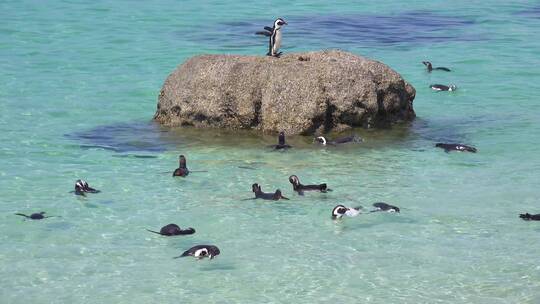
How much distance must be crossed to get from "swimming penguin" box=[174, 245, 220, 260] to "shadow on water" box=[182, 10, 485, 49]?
18201mm

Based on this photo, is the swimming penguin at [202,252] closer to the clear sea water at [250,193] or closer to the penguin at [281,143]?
the clear sea water at [250,193]

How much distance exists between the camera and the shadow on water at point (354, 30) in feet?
115

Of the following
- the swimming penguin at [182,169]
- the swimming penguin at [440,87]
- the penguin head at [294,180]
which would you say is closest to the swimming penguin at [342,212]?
the penguin head at [294,180]

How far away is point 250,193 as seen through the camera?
63.3ft

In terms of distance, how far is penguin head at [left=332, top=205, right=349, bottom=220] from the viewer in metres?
17.6

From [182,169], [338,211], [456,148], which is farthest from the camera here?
[456,148]

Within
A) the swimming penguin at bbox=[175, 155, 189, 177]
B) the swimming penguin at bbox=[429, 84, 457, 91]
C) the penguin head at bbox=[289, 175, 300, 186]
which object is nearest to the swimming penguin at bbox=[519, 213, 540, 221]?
the penguin head at bbox=[289, 175, 300, 186]

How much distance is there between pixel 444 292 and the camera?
49.6 ft

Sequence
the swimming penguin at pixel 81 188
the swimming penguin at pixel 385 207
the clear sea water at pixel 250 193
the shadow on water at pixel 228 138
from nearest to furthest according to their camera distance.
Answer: the clear sea water at pixel 250 193, the swimming penguin at pixel 385 207, the swimming penguin at pixel 81 188, the shadow on water at pixel 228 138

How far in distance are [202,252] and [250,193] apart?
3.42m

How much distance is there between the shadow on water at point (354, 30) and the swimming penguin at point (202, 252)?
1820cm

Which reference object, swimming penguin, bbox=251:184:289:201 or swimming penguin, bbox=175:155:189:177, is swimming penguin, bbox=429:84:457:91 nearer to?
swimming penguin, bbox=175:155:189:177

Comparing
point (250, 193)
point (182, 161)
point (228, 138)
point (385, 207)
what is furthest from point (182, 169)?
point (385, 207)

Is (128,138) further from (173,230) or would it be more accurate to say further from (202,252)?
(202,252)
